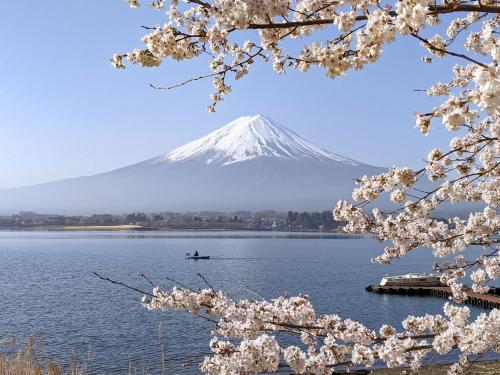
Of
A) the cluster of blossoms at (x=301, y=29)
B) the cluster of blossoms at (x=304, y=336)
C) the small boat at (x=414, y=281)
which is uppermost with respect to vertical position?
the cluster of blossoms at (x=301, y=29)

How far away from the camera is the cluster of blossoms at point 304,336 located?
358 centimetres

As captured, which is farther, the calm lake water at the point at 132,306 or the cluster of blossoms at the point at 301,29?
the calm lake water at the point at 132,306

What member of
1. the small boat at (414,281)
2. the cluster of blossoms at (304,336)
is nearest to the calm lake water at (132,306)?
the cluster of blossoms at (304,336)

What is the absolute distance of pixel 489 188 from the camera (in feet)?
21.6

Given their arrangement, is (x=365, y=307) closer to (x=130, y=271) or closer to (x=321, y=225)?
(x=130, y=271)

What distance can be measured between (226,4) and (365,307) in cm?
3005

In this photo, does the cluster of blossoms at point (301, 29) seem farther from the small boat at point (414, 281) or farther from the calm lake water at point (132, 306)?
the small boat at point (414, 281)

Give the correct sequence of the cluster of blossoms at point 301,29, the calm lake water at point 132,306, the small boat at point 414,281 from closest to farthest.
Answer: the cluster of blossoms at point 301,29
the calm lake water at point 132,306
the small boat at point 414,281

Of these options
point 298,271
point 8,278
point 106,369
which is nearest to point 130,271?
point 8,278

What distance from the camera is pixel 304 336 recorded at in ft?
15.1

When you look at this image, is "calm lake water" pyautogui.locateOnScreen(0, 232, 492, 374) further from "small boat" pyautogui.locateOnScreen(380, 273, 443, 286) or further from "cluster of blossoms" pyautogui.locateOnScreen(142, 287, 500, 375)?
"small boat" pyautogui.locateOnScreen(380, 273, 443, 286)

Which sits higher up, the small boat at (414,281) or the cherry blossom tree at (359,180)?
the cherry blossom tree at (359,180)

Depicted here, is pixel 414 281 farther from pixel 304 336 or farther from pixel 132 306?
pixel 304 336

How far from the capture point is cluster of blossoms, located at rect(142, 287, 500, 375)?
3.58 meters
